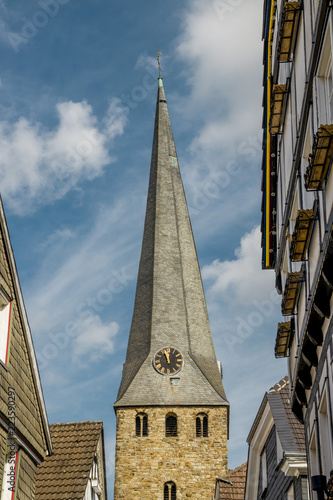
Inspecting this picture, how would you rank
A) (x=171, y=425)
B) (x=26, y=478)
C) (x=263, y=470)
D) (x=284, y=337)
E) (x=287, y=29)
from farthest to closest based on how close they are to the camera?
(x=171, y=425) → (x=263, y=470) → (x=284, y=337) → (x=26, y=478) → (x=287, y=29)

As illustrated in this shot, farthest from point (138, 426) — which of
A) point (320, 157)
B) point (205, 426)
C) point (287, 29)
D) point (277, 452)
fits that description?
point (320, 157)

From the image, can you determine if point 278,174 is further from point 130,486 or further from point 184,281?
A: point 184,281

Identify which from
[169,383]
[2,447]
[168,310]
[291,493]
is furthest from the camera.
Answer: [168,310]

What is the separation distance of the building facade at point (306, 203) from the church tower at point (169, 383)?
1200 inches

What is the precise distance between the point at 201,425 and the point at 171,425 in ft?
5.00

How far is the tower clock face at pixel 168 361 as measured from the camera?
4694 cm

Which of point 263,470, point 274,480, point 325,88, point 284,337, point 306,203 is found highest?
point 325,88

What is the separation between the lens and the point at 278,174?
14.1 metres

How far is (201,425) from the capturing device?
147ft

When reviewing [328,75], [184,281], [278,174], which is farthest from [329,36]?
[184,281]

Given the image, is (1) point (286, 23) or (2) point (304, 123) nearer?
(2) point (304, 123)

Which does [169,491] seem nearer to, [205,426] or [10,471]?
[205,426]

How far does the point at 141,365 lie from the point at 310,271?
37.0m

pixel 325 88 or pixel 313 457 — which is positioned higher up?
pixel 325 88
